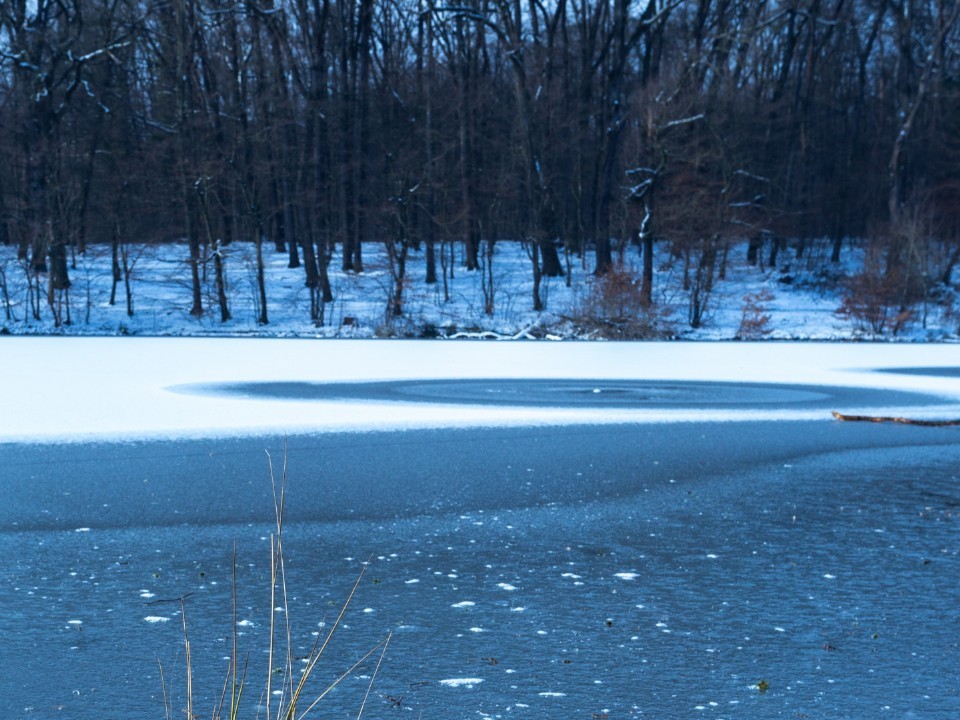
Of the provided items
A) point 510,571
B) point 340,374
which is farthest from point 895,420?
point 340,374

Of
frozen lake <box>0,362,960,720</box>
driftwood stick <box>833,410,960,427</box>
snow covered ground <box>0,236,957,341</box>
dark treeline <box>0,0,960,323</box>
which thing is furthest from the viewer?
dark treeline <box>0,0,960,323</box>

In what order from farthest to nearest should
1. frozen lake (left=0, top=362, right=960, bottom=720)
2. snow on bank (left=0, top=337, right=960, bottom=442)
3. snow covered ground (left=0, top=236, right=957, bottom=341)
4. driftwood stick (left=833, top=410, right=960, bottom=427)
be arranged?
snow covered ground (left=0, top=236, right=957, bottom=341) < driftwood stick (left=833, top=410, right=960, bottom=427) < snow on bank (left=0, top=337, right=960, bottom=442) < frozen lake (left=0, top=362, right=960, bottom=720)

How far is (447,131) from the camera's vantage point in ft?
140

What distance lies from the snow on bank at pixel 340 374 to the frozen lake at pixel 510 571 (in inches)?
48.7

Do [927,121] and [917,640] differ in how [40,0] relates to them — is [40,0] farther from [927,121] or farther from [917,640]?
[917,640]

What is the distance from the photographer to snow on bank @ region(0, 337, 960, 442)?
40.7ft

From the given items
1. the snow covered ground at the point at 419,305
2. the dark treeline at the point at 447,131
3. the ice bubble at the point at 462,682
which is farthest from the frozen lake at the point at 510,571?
the dark treeline at the point at 447,131

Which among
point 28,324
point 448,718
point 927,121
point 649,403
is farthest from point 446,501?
point 927,121

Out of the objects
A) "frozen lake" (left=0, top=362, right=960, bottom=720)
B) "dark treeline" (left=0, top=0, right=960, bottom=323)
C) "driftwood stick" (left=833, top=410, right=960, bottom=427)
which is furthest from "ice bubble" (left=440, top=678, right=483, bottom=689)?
"dark treeline" (left=0, top=0, right=960, bottom=323)

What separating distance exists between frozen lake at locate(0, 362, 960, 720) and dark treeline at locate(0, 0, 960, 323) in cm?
2172

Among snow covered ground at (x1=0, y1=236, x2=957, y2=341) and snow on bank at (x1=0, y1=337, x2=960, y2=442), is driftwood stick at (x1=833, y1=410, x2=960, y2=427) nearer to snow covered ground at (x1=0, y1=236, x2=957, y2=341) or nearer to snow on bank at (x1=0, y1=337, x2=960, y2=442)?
snow on bank at (x1=0, y1=337, x2=960, y2=442)

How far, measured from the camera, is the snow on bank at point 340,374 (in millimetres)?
12414

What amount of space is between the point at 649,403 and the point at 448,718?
10812 mm

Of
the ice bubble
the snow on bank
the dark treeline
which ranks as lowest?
the snow on bank
